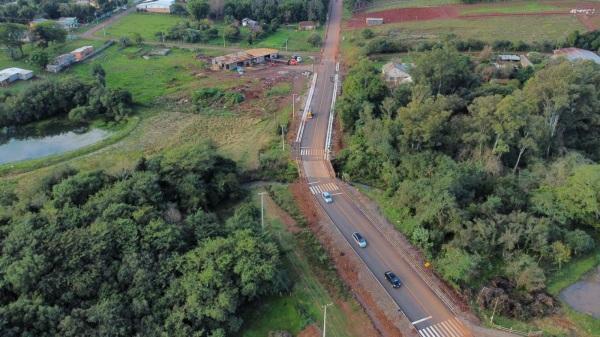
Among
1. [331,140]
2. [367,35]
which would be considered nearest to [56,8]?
[367,35]

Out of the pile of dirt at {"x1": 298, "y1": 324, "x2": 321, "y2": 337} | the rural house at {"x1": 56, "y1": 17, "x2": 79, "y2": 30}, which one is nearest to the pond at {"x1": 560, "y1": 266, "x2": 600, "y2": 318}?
the pile of dirt at {"x1": 298, "y1": 324, "x2": 321, "y2": 337}

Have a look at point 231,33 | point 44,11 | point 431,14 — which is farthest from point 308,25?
point 44,11

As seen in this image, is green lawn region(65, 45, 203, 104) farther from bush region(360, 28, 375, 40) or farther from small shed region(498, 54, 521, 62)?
small shed region(498, 54, 521, 62)

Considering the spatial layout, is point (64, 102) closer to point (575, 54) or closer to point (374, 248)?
point (374, 248)

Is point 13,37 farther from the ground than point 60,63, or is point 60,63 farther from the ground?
point 13,37

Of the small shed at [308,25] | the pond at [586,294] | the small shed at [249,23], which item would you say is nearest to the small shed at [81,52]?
the small shed at [249,23]

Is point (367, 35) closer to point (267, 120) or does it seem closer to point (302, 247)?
point (267, 120)
